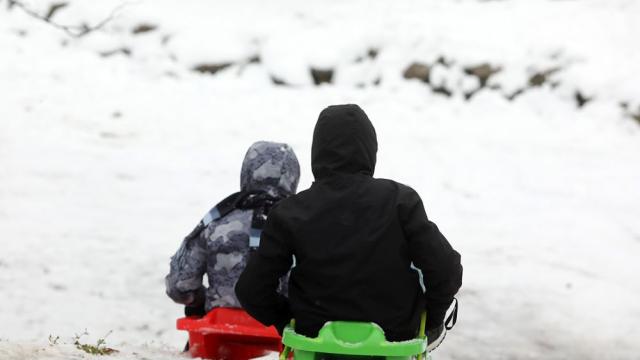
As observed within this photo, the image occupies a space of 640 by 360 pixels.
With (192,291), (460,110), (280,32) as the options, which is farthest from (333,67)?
(192,291)

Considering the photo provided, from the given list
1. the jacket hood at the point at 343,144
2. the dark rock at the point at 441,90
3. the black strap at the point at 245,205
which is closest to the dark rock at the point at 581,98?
the dark rock at the point at 441,90

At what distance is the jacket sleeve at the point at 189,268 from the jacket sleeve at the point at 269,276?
4.87 ft

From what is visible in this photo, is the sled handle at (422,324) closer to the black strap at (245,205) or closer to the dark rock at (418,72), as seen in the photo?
the black strap at (245,205)

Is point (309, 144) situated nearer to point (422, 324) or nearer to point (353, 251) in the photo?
point (422, 324)

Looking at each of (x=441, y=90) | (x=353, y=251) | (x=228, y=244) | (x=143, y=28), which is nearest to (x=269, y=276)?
(x=353, y=251)

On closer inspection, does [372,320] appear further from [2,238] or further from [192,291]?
[2,238]

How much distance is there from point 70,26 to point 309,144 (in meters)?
5.73

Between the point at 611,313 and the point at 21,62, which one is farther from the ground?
the point at 21,62

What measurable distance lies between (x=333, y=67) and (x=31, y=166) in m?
5.17

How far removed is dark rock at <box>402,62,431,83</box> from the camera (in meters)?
12.3

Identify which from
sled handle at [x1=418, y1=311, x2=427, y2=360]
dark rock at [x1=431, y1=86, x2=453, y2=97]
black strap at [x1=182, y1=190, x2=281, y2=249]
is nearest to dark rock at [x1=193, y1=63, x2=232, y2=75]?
dark rock at [x1=431, y1=86, x2=453, y2=97]

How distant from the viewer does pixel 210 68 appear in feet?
43.0

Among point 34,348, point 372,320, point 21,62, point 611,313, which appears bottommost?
point 611,313

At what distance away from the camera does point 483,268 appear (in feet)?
24.6
